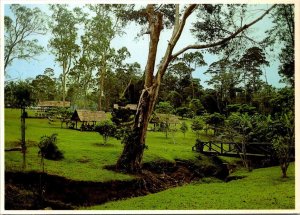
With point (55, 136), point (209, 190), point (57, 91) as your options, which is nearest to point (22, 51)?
point (57, 91)

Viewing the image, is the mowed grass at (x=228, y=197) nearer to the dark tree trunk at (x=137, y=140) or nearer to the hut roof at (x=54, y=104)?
the dark tree trunk at (x=137, y=140)

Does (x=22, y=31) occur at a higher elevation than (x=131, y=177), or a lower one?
higher

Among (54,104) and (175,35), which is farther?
(175,35)

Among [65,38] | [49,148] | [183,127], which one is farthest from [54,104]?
[183,127]

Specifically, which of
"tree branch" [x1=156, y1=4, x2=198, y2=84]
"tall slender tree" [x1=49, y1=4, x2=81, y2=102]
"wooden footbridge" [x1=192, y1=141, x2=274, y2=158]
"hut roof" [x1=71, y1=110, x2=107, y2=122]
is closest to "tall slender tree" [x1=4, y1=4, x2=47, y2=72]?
"tall slender tree" [x1=49, y1=4, x2=81, y2=102]

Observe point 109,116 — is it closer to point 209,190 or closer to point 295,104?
point 209,190

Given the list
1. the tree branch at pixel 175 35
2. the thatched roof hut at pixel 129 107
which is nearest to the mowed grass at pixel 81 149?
the thatched roof hut at pixel 129 107

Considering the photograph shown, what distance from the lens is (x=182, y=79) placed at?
224 inches

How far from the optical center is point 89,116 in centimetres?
545

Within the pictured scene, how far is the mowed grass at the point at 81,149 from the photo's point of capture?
195 inches

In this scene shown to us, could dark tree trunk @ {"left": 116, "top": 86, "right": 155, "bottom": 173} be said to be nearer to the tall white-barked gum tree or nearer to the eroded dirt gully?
the tall white-barked gum tree

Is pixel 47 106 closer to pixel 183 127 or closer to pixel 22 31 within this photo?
pixel 22 31

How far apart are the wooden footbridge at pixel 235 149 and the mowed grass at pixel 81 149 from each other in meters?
0.19

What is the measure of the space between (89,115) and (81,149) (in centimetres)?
53
